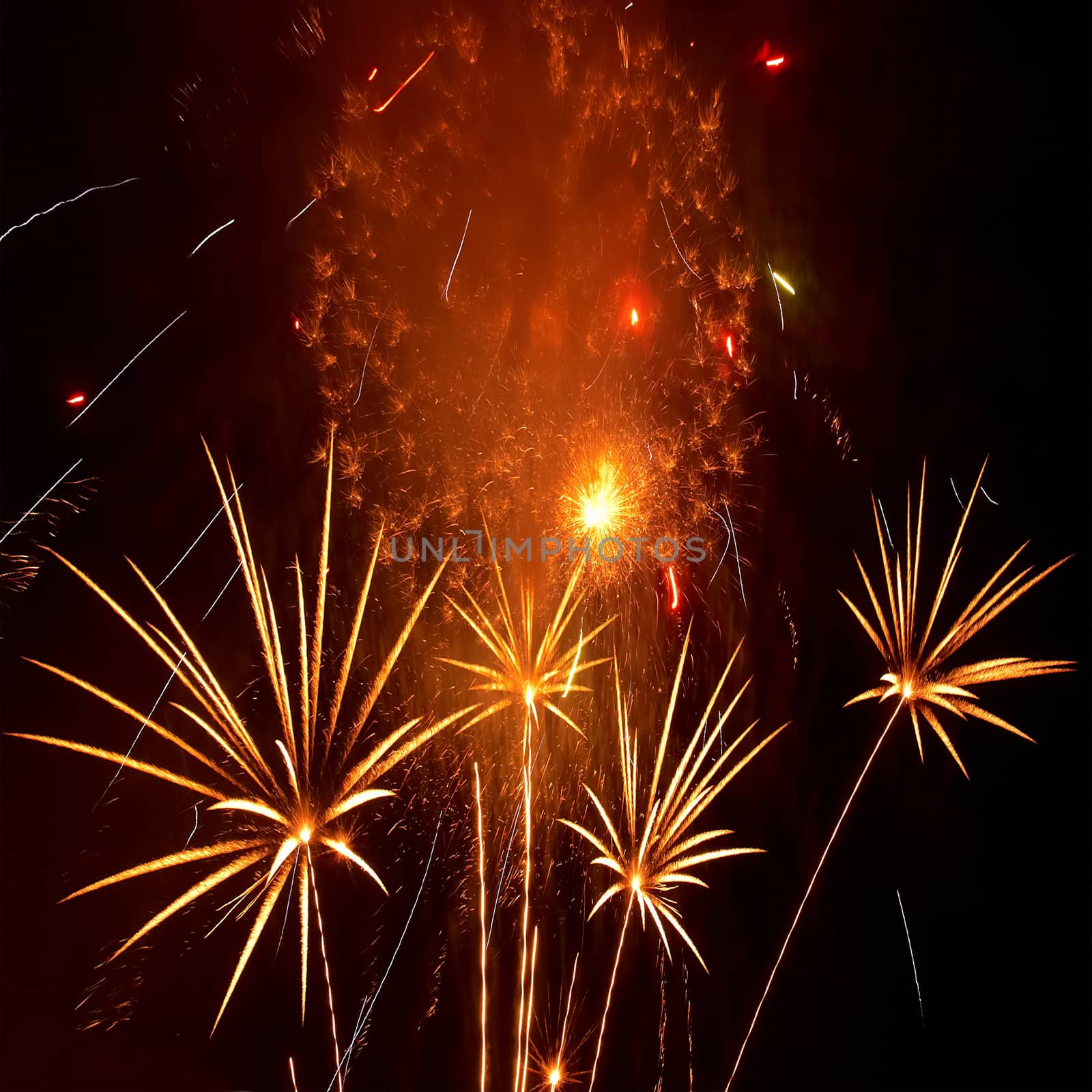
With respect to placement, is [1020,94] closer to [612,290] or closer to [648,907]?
[612,290]

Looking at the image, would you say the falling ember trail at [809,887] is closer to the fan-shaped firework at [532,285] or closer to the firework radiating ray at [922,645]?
the firework radiating ray at [922,645]

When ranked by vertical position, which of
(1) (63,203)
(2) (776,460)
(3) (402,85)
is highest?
(3) (402,85)

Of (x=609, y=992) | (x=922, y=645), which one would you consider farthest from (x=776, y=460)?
(x=609, y=992)

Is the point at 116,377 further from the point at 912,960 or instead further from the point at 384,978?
the point at 912,960

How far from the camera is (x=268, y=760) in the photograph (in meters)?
0.71

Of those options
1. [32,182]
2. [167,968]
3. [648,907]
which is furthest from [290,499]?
[648,907]

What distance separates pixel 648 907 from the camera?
878mm

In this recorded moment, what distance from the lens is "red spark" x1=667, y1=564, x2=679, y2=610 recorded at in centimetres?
89

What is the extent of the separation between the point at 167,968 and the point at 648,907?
559mm

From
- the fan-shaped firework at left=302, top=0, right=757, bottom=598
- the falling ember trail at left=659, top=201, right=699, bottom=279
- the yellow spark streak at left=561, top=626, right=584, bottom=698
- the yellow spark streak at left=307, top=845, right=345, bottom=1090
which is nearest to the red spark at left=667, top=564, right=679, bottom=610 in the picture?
the fan-shaped firework at left=302, top=0, right=757, bottom=598

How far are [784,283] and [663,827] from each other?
789 mm

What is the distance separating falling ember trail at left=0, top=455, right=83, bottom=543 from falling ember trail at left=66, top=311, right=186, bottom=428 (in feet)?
0.13

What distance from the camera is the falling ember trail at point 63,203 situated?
0.65 metres

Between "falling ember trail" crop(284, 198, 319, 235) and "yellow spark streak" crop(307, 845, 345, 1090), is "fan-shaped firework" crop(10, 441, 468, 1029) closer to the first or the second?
"yellow spark streak" crop(307, 845, 345, 1090)
